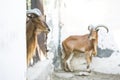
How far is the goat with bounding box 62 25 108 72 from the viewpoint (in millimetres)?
3507

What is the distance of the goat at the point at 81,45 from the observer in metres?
3.51

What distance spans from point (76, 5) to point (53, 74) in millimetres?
1041

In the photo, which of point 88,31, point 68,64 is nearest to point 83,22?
point 88,31

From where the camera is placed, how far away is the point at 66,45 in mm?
3619
